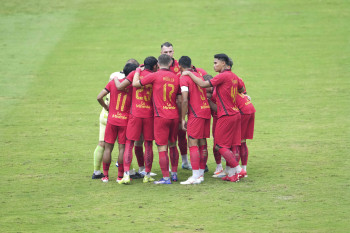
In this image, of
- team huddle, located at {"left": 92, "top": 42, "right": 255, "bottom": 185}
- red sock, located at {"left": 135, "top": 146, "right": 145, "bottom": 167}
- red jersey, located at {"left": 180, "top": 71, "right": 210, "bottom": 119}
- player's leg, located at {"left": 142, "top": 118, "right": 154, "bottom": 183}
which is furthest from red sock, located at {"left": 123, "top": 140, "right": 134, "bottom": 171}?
red jersey, located at {"left": 180, "top": 71, "right": 210, "bottom": 119}

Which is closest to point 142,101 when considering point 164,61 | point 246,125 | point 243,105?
point 164,61

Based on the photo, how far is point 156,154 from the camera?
12859 mm

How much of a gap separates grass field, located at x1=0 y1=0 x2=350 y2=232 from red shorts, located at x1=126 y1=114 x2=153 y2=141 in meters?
0.91

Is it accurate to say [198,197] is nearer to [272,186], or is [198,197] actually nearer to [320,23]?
[272,186]

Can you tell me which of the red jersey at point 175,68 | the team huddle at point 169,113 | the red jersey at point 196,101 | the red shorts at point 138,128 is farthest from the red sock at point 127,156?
the red jersey at point 175,68

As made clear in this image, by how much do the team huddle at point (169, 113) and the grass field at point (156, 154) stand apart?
50 centimetres

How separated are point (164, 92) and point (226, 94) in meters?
1.09

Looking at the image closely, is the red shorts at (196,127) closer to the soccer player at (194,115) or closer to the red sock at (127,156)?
the soccer player at (194,115)

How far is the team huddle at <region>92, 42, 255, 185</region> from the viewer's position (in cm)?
1008

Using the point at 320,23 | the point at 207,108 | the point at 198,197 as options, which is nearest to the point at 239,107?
the point at 207,108

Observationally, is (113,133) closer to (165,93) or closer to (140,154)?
(140,154)

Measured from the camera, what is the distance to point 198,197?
934 centimetres

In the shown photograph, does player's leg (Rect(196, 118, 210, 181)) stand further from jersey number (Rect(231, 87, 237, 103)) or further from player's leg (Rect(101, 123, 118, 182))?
player's leg (Rect(101, 123, 118, 182))

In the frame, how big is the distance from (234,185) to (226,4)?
17.7 metres
